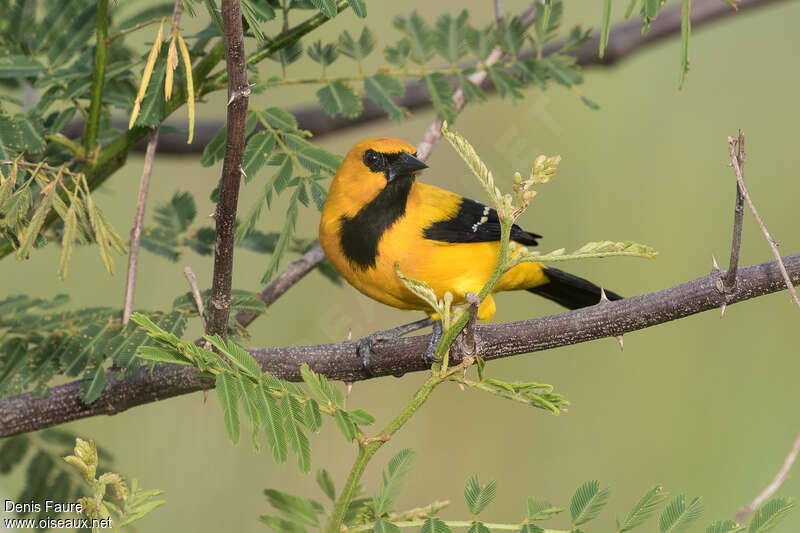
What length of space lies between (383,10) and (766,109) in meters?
2.94

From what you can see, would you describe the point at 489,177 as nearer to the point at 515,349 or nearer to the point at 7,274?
the point at 515,349

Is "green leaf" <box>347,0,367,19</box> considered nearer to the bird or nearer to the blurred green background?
the bird

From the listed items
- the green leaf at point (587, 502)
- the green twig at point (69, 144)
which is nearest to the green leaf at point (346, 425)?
the green leaf at point (587, 502)

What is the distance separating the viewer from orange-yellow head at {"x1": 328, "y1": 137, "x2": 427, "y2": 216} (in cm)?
347

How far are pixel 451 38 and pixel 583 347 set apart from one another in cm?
316

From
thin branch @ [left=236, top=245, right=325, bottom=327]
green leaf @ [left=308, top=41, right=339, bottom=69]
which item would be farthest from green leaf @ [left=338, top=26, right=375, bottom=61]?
thin branch @ [left=236, top=245, right=325, bottom=327]

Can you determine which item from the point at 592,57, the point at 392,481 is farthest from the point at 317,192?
the point at 592,57

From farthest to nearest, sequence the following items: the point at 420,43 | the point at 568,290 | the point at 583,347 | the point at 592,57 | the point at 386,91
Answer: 1. the point at 583,347
2. the point at 592,57
3. the point at 568,290
4. the point at 420,43
5. the point at 386,91

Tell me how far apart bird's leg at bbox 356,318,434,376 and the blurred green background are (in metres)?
0.82

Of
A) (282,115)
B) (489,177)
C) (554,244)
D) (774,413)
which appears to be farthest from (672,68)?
(489,177)

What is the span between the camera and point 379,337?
3.13m

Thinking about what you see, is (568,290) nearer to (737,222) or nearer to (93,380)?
(737,222)

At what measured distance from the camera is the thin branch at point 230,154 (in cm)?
166

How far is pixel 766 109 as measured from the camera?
6445mm
